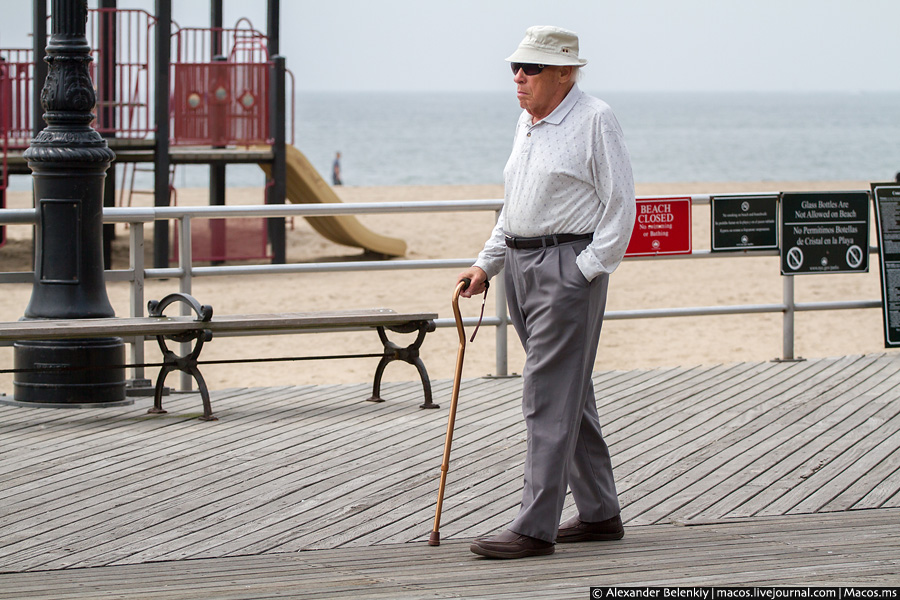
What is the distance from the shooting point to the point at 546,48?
392 cm

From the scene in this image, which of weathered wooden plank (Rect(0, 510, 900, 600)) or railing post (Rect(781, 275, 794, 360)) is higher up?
railing post (Rect(781, 275, 794, 360))

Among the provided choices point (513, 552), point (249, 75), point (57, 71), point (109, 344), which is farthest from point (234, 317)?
point (249, 75)

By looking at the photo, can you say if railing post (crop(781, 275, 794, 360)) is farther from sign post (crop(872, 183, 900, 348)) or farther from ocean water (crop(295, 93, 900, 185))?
ocean water (crop(295, 93, 900, 185))

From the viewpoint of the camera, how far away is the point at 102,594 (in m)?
3.60

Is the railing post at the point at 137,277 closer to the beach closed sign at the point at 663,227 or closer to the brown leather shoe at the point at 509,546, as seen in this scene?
the beach closed sign at the point at 663,227

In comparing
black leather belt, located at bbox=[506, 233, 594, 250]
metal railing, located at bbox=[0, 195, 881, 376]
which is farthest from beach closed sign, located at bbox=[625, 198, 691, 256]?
black leather belt, located at bbox=[506, 233, 594, 250]

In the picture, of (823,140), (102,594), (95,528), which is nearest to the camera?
(102,594)

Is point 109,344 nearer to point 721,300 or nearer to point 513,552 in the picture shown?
point 513,552

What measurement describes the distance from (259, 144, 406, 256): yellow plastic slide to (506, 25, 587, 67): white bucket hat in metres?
14.4

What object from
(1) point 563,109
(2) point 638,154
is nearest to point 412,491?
(1) point 563,109

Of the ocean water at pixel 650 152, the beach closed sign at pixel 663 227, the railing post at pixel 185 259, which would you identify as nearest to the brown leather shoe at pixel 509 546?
the railing post at pixel 185 259

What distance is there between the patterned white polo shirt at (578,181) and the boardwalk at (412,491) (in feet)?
3.29

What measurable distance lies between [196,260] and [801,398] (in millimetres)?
12161

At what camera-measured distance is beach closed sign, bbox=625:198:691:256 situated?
7695 millimetres
